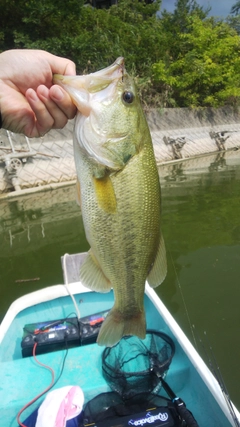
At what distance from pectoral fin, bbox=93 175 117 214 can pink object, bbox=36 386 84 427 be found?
74.3 inches

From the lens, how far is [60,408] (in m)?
2.62

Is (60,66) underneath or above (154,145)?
underneath

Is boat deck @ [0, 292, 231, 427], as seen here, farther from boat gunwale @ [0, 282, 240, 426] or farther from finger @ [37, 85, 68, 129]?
finger @ [37, 85, 68, 129]

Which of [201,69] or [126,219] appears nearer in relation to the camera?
[126,219]

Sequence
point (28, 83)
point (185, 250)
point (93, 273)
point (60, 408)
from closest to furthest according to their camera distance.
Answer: point (93, 273) < point (28, 83) < point (60, 408) < point (185, 250)

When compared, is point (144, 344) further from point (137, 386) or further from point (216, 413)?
point (216, 413)

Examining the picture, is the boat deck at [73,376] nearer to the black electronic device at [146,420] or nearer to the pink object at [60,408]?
the pink object at [60,408]

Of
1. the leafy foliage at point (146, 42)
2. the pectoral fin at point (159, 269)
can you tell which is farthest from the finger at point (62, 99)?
the leafy foliage at point (146, 42)

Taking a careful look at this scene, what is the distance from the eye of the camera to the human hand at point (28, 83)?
1.84 metres

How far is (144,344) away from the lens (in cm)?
356

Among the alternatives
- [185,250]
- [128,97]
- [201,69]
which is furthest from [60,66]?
[201,69]

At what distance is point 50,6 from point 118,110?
51.4ft

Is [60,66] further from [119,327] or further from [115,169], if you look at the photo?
[119,327]

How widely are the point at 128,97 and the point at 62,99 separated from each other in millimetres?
346
